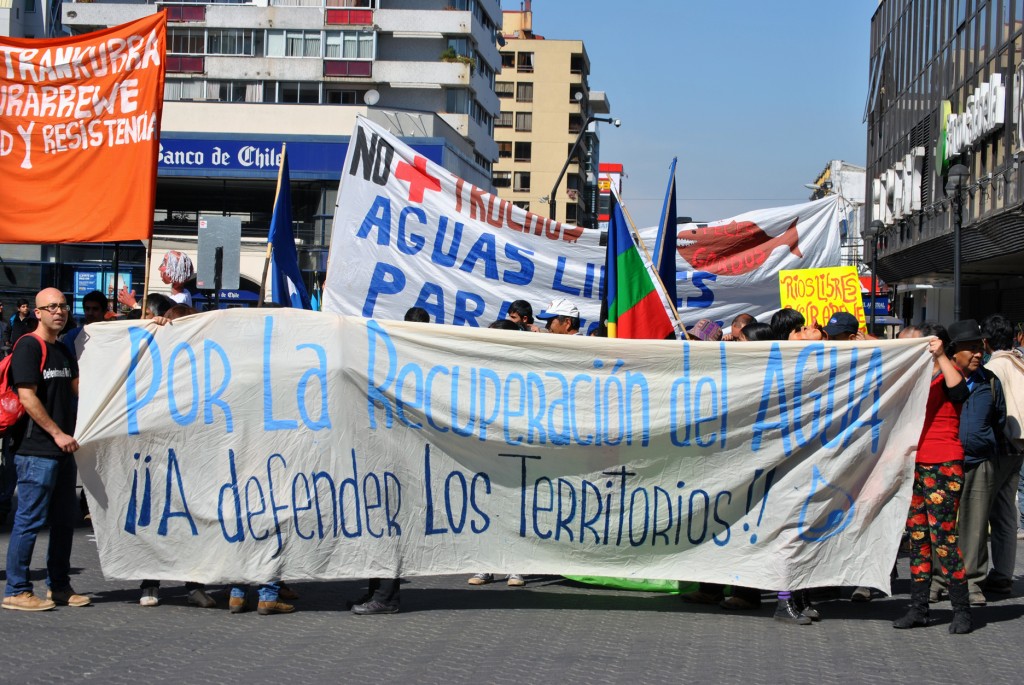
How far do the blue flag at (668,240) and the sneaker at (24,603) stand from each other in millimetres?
5338

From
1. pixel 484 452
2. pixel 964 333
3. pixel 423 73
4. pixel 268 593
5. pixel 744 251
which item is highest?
pixel 423 73

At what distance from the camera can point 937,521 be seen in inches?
282

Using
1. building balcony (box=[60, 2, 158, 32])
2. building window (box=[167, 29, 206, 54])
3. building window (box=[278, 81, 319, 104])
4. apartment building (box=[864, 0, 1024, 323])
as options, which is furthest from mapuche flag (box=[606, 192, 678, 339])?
building balcony (box=[60, 2, 158, 32])

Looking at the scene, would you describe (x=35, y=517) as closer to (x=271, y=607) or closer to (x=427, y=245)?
(x=271, y=607)

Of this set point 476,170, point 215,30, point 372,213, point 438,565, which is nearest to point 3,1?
point 215,30

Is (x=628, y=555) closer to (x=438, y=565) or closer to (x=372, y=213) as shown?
(x=438, y=565)

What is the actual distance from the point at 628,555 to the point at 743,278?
5.46 meters

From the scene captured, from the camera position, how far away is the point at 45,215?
30.5ft

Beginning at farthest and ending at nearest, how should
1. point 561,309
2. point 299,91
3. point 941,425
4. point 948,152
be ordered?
1. point 299,91
2. point 948,152
3. point 561,309
4. point 941,425

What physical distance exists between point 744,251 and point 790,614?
5487mm

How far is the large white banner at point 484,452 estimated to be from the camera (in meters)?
7.25

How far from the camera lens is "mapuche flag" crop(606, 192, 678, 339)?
29.9 feet

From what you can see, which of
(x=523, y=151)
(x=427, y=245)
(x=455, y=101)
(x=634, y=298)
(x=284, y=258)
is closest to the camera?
(x=634, y=298)

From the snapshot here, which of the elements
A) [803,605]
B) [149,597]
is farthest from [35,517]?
[803,605]
